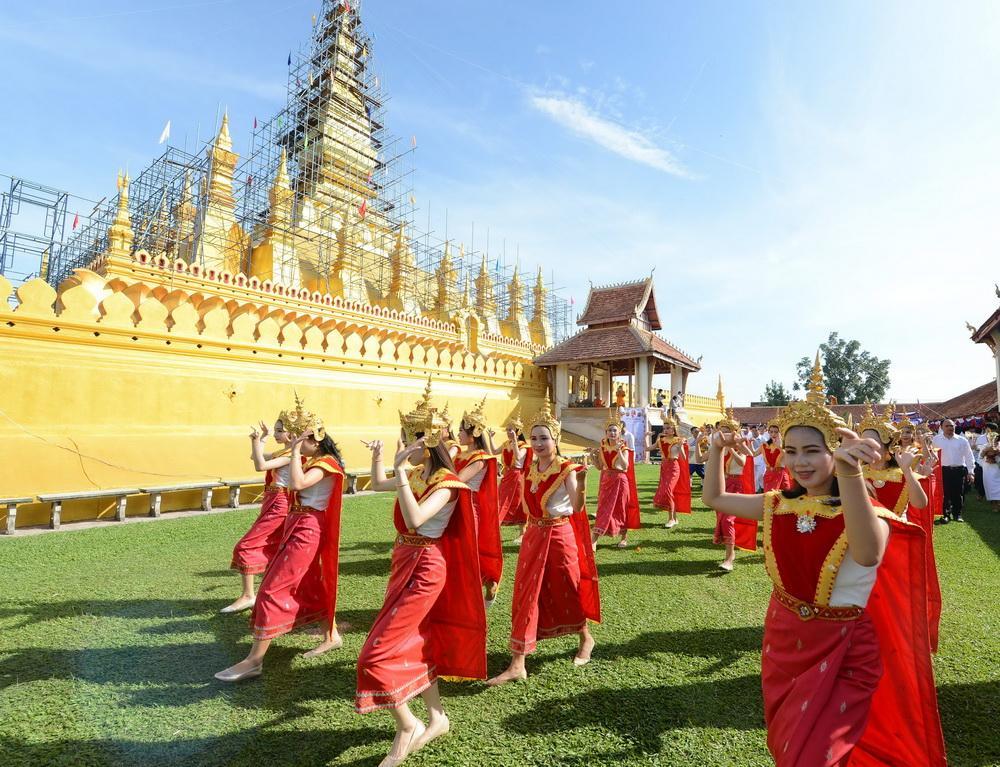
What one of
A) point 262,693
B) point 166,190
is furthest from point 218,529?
point 166,190

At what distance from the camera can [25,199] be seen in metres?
20.5

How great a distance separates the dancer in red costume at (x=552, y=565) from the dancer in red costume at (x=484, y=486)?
350 mm

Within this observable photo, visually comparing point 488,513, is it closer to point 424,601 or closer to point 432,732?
point 424,601

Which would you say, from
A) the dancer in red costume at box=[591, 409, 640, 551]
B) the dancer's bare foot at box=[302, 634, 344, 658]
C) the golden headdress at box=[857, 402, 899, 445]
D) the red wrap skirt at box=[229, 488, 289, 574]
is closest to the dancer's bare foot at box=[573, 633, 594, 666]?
the dancer's bare foot at box=[302, 634, 344, 658]

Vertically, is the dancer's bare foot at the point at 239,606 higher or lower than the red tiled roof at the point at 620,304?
lower

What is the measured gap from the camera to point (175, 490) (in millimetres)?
8641

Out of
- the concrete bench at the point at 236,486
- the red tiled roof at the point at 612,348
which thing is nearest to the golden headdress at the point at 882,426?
the concrete bench at the point at 236,486

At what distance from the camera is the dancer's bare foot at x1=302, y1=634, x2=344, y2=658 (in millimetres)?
3910

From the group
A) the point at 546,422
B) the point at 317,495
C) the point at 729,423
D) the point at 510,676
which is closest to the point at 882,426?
the point at 729,423

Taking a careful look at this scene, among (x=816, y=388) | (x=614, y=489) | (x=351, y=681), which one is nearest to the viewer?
(x=816, y=388)

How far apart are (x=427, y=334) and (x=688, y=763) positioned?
2097cm

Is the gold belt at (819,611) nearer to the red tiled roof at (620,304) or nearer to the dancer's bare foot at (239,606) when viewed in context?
the dancer's bare foot at (239,606)

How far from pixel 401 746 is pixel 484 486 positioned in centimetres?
184

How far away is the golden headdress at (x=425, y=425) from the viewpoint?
3314 mm
